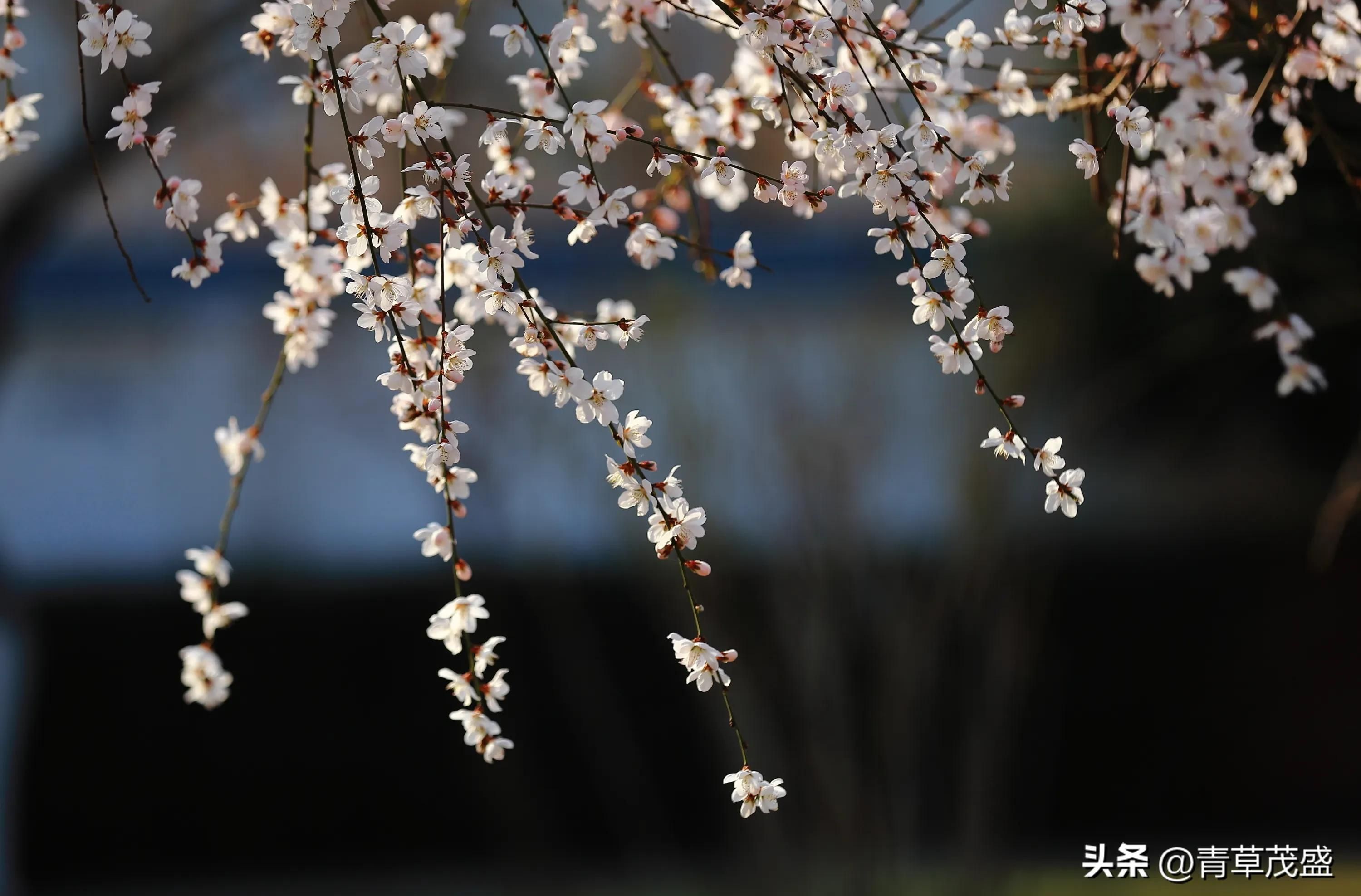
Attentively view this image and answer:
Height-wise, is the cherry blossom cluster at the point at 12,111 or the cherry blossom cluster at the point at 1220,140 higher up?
the cherry blossom cluster at the point at 1220,140

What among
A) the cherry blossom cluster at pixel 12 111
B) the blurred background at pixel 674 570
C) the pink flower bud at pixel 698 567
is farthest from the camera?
the blurred background at pixel 674 570

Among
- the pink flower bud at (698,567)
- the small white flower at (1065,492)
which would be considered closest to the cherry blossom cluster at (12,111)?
the pink flower bud at (698,567)

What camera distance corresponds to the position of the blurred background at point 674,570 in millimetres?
2736

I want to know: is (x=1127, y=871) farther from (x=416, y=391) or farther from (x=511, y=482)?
(x=416, y=391)

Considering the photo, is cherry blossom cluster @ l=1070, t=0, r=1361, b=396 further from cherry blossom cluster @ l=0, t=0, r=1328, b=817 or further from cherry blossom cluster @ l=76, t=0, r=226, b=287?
cherry blossom cluster @ l=76, t=0, r=226, b=287

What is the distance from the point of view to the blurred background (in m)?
2.74

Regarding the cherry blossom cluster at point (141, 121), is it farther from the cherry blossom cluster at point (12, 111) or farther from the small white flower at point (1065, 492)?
the small white flower at point (1065, 492)

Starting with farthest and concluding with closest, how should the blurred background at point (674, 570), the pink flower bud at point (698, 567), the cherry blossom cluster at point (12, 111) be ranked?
1. the blurred background at point (674, 570)
2. the cherry blossom cluster at point (12, 111)
3. the pink flower bud at point (698, 567)

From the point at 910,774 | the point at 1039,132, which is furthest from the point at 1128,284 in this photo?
the point at 910,774

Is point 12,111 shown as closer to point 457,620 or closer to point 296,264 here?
point 296,264

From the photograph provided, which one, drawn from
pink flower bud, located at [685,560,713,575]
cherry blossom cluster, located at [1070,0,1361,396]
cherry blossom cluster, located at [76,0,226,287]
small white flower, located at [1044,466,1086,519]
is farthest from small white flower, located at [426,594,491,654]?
cherry blossom cluster, located at [1070,0,1361,396]

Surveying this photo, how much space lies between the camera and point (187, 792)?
413cm

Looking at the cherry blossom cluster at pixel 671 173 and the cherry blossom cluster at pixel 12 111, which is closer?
the cherry blossom cluster at pixel 671 173

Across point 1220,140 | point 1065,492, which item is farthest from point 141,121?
point 1220,140
